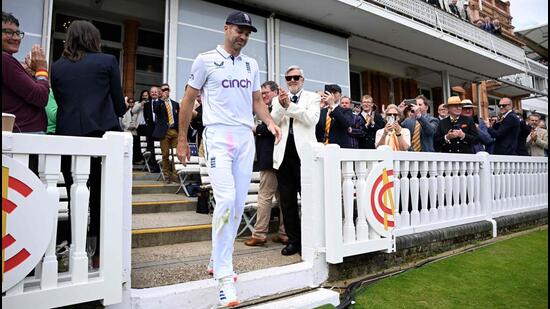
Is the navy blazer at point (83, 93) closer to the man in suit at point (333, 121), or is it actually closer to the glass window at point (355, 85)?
the man in suit at point (333, 121)

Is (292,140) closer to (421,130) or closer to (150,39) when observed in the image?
(421,130)

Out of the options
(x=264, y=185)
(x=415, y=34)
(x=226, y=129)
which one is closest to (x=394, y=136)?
(x=264, y=185)

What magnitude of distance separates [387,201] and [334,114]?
1.23m

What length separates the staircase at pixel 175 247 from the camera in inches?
111

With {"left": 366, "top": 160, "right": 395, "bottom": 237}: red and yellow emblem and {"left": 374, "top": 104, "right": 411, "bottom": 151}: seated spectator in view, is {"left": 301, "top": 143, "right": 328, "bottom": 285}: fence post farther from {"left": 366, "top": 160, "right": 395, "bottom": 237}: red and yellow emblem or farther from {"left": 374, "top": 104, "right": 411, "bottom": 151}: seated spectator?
{"left": 374, "top": 104, "right": 411, "bottom": 151}: seated spectator

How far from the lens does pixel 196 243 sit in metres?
3.82

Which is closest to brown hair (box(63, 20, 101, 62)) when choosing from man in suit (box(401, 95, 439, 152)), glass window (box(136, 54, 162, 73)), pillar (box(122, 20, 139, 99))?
man in suit (box(401, 95, 439, 152))

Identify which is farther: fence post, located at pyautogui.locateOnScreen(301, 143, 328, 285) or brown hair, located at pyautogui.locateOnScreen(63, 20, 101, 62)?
fence post, located at pyautogui.locateOnScreen(301, 143, 328, 285)

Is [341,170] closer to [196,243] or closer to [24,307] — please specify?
[196,243]

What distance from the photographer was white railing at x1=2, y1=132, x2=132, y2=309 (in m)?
2.08

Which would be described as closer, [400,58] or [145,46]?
[145,46]

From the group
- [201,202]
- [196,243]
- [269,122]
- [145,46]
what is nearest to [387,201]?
[269,122]

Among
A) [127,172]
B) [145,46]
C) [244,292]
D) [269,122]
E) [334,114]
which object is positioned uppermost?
[145,46]

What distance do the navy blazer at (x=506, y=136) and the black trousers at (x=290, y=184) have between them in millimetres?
4540
